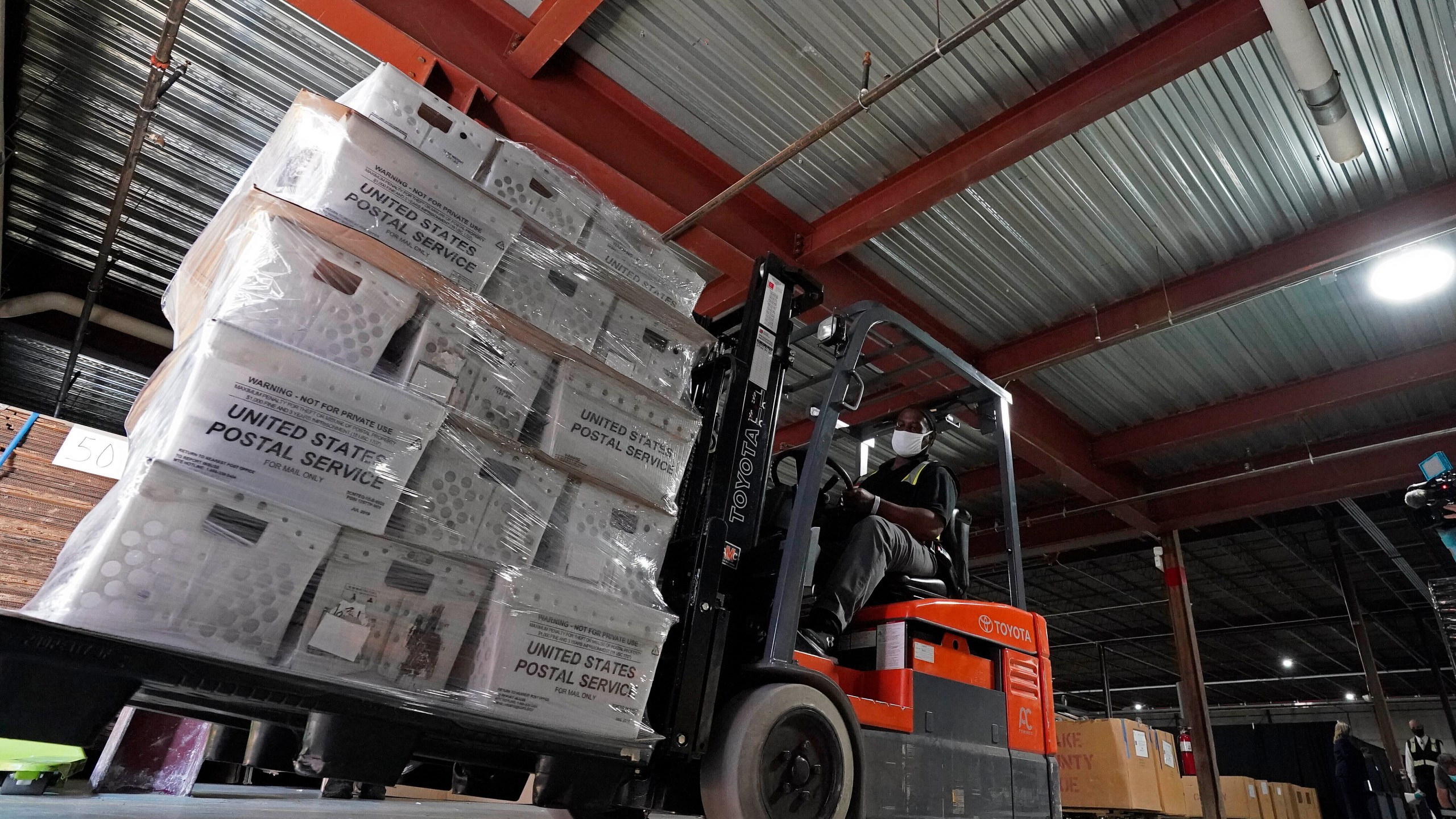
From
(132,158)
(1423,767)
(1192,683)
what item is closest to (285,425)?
(132,158)

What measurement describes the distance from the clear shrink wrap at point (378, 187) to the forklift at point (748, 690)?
1.18 meters

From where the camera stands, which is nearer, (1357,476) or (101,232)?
(101,232)

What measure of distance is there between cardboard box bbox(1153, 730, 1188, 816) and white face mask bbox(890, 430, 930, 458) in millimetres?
7320

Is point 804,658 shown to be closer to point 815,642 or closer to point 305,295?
point 815,642

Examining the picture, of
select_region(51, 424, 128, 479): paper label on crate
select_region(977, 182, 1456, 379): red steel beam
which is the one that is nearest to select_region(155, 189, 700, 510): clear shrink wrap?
select_region(51, 424, 128, 479): paper label on crate

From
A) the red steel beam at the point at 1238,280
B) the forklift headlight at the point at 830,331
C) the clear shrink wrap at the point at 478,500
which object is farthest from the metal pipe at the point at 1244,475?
the clear shrink wrap at the point at 478,500

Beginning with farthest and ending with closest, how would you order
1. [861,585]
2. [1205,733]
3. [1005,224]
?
1. [1205,733]
2. [1005,224]
3. [861,585]

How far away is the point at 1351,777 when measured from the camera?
1358cm

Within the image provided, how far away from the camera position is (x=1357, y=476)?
855 centimetres

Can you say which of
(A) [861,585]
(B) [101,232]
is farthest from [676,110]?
(B) [101,232]

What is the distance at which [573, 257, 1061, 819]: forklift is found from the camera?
2.66 meters

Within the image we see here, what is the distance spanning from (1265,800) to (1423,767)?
2.40 m

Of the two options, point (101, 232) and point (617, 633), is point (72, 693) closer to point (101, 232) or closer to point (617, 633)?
point (617, 633)

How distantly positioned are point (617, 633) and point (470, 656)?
469 mm
